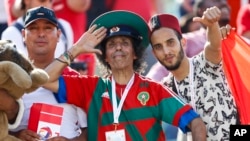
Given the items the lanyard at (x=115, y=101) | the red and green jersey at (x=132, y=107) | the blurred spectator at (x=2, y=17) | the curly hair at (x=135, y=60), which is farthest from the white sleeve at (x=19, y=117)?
the blurred spectator at (x=2, y=17)

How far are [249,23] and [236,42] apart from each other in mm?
2478

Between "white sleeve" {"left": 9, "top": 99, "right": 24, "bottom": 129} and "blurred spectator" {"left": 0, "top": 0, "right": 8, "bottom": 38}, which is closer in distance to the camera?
"white sleeve" {"left": 9, "top": 99, "right": 24, "bottom": 129}

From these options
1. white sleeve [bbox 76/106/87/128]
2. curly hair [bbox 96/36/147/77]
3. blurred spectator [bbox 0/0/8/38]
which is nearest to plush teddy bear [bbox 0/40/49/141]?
white sleeve [bbox 76/106/87/128]

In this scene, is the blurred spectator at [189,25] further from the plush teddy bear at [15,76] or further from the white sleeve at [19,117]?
the plush teddy bear at [15,76]

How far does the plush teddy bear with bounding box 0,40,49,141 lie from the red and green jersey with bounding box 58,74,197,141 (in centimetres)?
52

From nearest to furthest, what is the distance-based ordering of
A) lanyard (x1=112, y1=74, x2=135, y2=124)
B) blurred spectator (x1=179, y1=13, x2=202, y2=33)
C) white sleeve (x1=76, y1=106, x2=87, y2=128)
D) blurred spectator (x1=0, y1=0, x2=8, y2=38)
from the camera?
lanyard (x1=112, y1=74, x2=135, y2=124) → white sleeve (x1=76, y1=106, x2=87, y2=128) → blurred spectator (x1=0, y1=0, x2=8, y2=38) → blurred spectator (x1=179, y1=13, x2=202, y2=33)

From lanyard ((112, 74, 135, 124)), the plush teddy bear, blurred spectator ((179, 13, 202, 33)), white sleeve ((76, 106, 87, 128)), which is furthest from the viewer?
blurred spectator ((179, 13, 202, 33))

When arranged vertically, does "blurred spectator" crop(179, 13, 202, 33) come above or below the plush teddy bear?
above

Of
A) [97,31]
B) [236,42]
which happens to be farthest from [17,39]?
[236,42]

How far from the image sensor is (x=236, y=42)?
8430 mm

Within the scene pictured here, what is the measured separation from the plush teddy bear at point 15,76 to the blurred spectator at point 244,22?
11.8ft

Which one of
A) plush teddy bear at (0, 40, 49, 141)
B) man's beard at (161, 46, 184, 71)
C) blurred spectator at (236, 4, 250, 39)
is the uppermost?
blurred spectator at (236, 4, 250, 39)

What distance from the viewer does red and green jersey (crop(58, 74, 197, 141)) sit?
801cm

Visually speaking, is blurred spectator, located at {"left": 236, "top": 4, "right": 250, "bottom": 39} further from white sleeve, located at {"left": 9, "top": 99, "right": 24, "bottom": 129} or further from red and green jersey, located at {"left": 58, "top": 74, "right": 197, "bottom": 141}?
white sleeve, located at {"left": 9, "top": 99, "right": 24, "bottom": 129}
